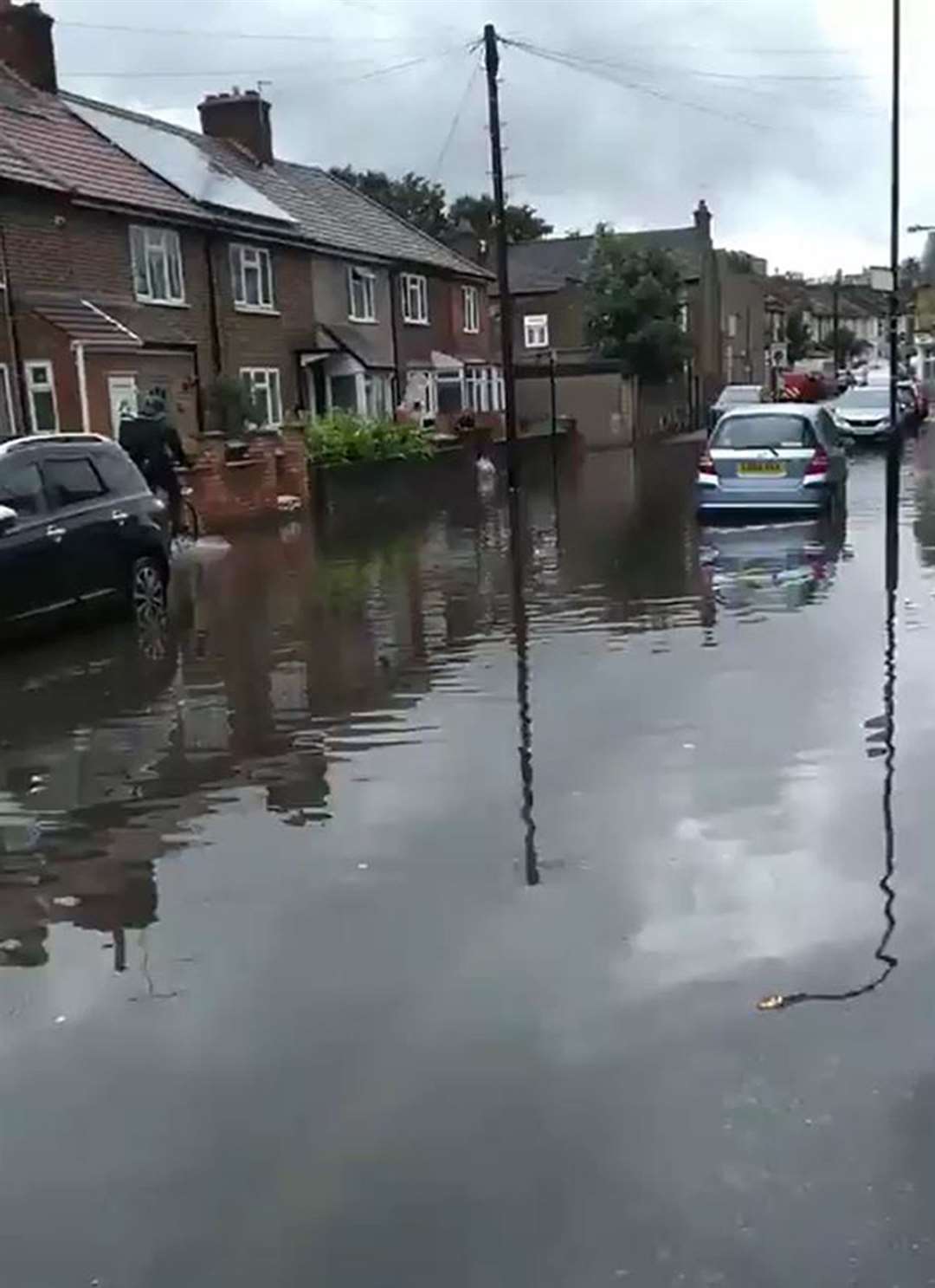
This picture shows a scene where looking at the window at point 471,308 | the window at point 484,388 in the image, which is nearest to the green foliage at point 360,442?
the window at point 484,388

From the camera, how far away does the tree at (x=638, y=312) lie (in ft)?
185

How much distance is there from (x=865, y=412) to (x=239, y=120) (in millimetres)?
18253

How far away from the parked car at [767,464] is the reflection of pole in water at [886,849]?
816 centimetres

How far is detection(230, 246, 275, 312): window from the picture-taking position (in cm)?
3234

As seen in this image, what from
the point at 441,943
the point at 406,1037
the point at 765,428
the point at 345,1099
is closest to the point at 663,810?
the point at 441,943

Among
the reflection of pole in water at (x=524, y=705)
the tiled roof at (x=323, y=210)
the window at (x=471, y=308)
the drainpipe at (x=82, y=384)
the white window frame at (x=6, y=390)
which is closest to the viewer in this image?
the reflection of pole in water at (x=524, y=705)

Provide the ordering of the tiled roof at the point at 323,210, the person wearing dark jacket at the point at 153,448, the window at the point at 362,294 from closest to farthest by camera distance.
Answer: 1. the person wearing dark jacket at the point at 153,448
2. the tiled roof at the point at 323,210
3. the window at the point at 362,294

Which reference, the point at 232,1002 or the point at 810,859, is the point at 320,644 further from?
the point at 232,1002

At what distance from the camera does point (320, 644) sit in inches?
486

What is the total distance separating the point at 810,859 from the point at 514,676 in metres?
4.54

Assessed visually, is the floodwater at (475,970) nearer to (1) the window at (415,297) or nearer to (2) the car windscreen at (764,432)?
(2) the car windscreen at (764,432)

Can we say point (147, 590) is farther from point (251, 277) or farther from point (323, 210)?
point (323, 210)

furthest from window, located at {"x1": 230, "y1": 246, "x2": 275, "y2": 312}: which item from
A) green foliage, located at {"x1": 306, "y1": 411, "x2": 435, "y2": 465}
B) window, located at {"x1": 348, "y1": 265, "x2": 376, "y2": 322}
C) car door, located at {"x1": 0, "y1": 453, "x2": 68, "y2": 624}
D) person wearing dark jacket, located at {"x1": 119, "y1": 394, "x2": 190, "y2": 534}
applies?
car door, located at {"x1": 0, "y1": 453, "x2": 68, "y2": 624}

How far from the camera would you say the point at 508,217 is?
8969 centimetres
